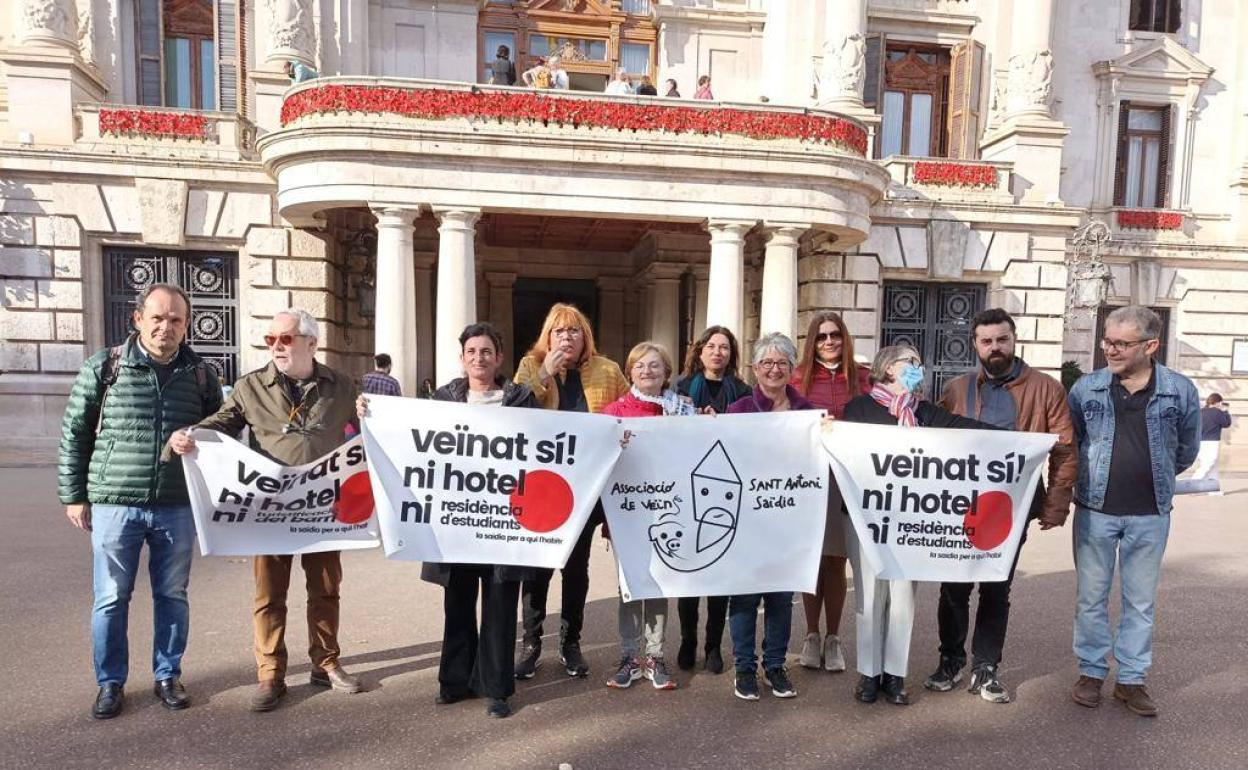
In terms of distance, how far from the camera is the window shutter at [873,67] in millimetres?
17111

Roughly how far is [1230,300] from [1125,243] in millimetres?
3167

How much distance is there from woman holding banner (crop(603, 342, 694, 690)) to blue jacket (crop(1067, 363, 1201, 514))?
2232 mm

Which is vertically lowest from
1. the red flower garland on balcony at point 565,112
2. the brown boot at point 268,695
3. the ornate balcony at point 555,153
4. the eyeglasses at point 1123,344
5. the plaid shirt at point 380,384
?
the brown boot at point 268,695

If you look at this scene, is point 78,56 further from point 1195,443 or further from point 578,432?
point 1195,443

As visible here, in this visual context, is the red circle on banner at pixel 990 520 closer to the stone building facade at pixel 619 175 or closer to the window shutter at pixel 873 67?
the stone building facade at pixel 619 175

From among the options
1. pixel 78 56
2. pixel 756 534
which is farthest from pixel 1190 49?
pixel 78 56

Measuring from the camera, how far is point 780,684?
416cm

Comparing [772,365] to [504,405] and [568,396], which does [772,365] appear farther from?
[504,405]

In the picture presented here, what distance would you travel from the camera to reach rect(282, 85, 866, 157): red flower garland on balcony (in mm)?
12039

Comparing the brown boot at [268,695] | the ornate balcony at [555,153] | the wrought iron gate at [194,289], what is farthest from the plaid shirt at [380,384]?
the wrought iron gate at [194,289]

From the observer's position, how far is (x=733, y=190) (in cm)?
1302

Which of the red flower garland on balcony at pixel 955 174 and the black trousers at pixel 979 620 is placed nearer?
the black trousers at pixel 979 620

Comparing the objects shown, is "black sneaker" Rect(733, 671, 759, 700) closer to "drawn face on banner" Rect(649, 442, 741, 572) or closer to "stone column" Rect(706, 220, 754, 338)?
"drawn face on banner" Rect(649, 442, 741, 572)

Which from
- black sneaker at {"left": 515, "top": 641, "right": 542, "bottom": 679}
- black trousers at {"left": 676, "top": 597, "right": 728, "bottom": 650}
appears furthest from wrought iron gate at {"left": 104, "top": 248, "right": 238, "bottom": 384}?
black trousers at {"left": 676, "top": 597, "right": 728, "bottom": 650}
